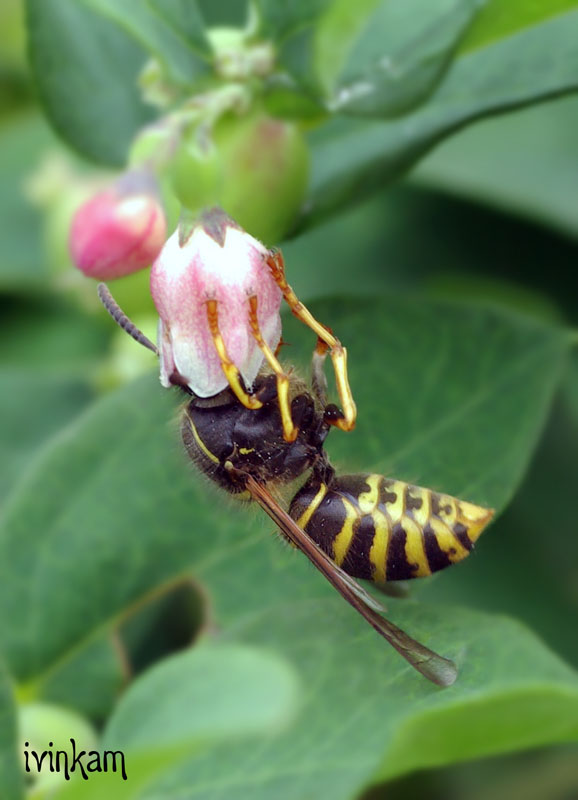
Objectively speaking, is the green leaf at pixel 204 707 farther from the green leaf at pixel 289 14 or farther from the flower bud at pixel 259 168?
the green leaf at pixel 289 14

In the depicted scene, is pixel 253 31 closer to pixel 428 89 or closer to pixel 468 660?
pixel 428 89

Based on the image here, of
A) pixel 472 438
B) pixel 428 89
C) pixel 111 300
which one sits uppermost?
pixel 428 89

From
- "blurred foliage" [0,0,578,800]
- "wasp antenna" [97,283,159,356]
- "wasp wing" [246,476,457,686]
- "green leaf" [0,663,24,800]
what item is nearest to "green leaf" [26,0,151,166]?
"blurred foliage" [0,0,578,800]

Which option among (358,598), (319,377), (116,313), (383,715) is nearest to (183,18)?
(116,313)

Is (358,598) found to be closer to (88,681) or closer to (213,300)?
(213,300)

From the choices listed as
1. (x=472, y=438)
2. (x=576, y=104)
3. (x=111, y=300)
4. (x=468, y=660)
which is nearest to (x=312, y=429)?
(x=472, y=438)

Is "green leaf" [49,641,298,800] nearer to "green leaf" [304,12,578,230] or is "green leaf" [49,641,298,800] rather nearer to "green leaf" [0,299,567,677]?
"green leaf" [0,299,567,677]

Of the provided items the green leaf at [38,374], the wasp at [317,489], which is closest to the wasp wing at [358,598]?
the wasp at [317,489]
